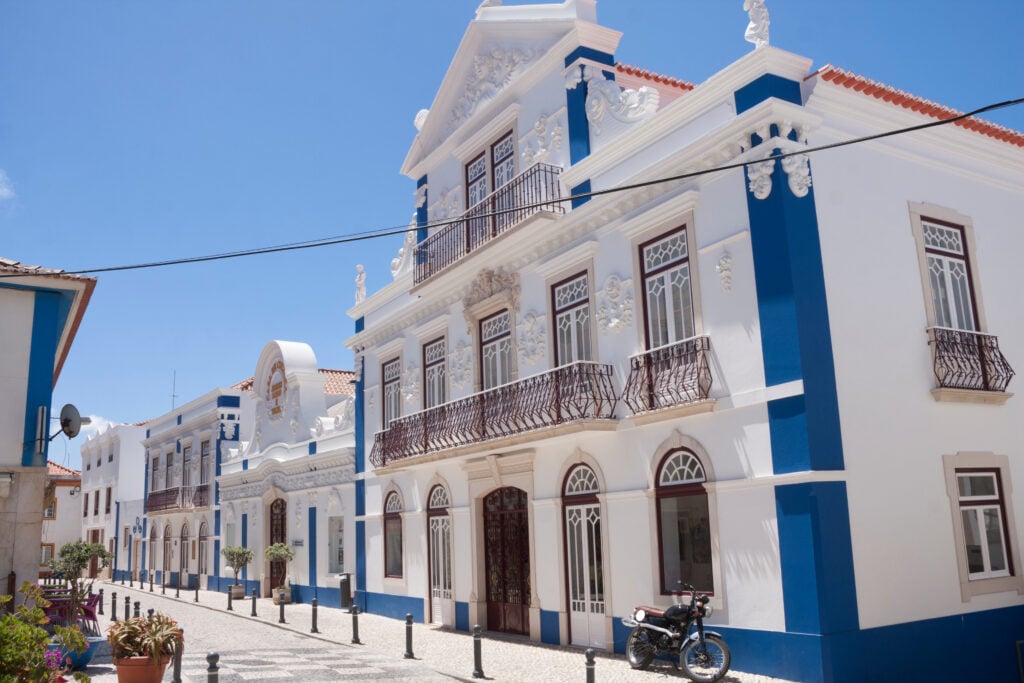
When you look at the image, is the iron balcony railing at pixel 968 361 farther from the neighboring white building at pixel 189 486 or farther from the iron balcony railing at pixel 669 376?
the neighboring white building at pixel 189 486

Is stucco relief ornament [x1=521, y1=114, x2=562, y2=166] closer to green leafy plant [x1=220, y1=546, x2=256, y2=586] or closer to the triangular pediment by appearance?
the triangular pediment

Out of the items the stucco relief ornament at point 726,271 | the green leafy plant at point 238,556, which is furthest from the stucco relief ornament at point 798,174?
the green leafy plant at point 238,556

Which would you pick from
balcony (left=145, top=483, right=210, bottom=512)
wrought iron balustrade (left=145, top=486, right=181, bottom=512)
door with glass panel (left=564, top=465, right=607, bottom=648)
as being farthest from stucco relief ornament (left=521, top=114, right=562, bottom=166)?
wrought iron balustrade (left=145, top=486, right=181, bottom=512)

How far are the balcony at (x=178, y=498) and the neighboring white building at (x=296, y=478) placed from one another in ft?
5.08

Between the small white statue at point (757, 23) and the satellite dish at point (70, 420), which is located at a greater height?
the small white statue at point (757, 23)

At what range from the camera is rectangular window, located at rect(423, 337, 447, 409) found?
1791cm

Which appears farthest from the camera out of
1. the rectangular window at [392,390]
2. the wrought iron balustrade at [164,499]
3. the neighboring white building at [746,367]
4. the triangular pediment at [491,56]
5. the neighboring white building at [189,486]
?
the wrought iron balustrade at [164,499]

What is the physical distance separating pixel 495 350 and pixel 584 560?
435cm

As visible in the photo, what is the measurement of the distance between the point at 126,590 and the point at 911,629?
2957 cm

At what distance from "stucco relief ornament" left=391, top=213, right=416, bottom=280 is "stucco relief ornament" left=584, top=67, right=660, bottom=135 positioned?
649 centimetres

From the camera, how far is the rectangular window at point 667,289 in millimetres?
11992

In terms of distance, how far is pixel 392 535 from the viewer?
1936cm

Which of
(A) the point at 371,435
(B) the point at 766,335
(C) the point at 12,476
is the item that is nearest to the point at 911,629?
(B) the point at 766,335

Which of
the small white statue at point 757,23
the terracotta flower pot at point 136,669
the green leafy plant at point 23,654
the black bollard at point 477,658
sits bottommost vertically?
the black bollard at point 477,658
